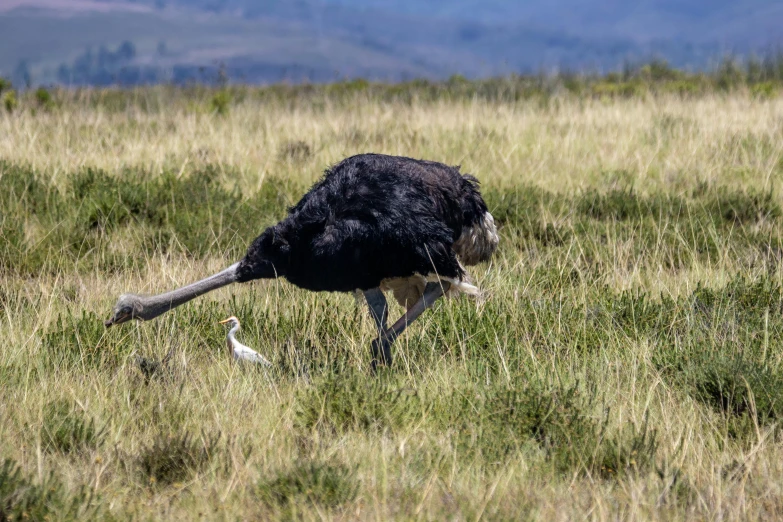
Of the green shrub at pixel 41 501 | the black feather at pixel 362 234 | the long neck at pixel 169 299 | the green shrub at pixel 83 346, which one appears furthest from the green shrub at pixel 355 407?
the green shrub at pixel 83 346

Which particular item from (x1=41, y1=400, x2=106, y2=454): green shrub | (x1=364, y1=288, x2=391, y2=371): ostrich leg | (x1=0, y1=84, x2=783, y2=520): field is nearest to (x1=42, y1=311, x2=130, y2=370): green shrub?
(x1=0, y1=84, x2=783, y2=520): field

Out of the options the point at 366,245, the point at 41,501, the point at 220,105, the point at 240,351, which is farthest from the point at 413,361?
the point at 220,105

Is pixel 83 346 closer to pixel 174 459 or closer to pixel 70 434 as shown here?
pixel 70 434

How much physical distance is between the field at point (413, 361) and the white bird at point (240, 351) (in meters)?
0.08

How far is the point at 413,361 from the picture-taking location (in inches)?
Result: 178

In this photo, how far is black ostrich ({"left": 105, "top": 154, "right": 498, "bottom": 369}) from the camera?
14.0 ft

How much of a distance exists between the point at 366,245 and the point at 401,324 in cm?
51

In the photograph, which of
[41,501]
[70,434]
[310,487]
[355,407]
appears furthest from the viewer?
[355,407]

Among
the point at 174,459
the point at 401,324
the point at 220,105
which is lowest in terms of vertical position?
the point at 220,105

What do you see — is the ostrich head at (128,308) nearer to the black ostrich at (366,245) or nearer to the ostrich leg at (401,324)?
the black ostrich at (366,245)

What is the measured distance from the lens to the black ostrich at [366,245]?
426 cm

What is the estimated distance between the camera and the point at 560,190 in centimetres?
823

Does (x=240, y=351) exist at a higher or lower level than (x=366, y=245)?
lower

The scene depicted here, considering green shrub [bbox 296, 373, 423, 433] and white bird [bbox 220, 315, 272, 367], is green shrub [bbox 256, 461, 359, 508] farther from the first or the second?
white bird [bbox 220, 315, 272, 367]
